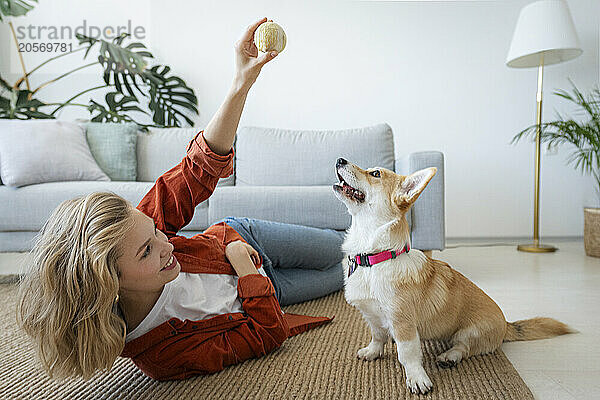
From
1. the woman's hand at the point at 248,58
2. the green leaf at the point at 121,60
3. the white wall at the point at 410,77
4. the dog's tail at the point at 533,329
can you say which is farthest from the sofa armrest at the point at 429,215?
the green leaf at the point at 121,60

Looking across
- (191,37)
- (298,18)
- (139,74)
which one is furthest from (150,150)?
(298,18)

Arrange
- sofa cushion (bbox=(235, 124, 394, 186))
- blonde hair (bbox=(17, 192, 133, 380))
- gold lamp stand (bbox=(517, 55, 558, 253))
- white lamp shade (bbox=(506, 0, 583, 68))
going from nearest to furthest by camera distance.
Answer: blonde hair (bbox=(17, 192, 133, 380))
sofa cushion (bbox=(235, 124, 394, 186))
white lamp shade (bbox=(506, 0, 583, 68))
gold lamp stand (bbox=(517, 55, 558, 253))

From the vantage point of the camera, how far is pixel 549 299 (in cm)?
196

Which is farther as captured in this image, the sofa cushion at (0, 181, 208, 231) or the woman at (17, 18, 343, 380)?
the sofa cushion at (0, 181, 208, 231)

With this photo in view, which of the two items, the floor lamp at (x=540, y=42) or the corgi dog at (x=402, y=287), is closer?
the corgi dog at (x=402, y=287)

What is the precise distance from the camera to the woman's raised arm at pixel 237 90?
3.55ft

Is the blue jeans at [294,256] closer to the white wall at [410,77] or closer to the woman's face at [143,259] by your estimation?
the woman's face at [143,259]

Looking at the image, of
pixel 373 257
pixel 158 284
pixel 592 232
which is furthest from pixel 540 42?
pixel 158 284

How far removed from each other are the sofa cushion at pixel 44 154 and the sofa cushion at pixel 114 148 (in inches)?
3.2

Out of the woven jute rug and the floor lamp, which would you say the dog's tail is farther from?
the floor lamp

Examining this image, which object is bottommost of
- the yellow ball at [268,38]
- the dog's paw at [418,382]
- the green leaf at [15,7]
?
the dog's paw at [418,382]

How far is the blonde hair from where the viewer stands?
96cm

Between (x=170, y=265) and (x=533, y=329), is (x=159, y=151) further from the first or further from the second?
(x=533, y=329)

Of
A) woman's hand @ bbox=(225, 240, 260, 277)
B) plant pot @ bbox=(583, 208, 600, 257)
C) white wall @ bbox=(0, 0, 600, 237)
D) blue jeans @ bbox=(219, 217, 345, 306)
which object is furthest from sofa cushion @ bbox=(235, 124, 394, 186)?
woman's hand @ bbox=(225, 240, 260, 277)
